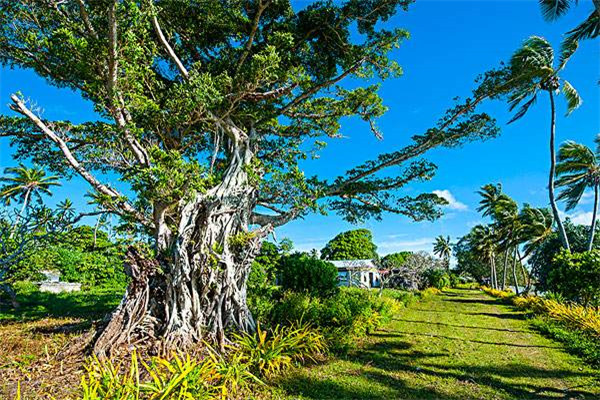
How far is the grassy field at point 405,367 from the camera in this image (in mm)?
4332

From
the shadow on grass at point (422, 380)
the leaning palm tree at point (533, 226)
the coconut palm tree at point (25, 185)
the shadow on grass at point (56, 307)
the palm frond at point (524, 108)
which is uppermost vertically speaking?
the palm frond at point (524, 108)

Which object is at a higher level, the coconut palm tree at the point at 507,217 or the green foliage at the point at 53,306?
the coconut palm tree at the point at 507,217

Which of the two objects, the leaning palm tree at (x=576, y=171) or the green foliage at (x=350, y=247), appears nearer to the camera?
the leaning palm tree at (x=576, y=171)

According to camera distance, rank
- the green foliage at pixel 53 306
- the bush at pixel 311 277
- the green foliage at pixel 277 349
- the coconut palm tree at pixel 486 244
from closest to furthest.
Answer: the green foliage at pixel 277 349, the green foliage at pixel 53 306, the bush at pixel 311 277, the coconut palm tree at pixel 486 244

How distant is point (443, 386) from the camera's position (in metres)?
4.66

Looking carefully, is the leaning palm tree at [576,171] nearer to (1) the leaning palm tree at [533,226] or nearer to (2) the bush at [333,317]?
(1) the leaning palm tree at [533,226]

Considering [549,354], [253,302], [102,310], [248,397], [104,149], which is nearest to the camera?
[248,397]

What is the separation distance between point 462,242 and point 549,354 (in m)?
48.4

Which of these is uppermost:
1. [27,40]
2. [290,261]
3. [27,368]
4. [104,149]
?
[27,40]

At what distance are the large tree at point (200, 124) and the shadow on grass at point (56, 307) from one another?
378cm

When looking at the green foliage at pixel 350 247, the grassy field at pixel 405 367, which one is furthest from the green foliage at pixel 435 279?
the grassy field at pixel 405 367

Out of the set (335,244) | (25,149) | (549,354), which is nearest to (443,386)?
(549,354)

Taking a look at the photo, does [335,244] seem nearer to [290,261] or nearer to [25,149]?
[290,261]

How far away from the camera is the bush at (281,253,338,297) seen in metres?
10.5
